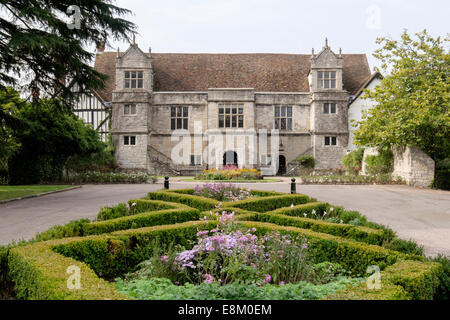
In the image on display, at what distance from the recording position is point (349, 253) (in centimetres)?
413

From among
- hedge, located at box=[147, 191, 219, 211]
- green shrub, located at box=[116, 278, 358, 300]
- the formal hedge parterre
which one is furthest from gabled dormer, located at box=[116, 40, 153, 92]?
green shrub, located at box=[116, 278, 358, 300]

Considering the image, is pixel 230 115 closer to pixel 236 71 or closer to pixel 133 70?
pixel 236 71

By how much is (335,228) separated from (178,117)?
25.1 metres

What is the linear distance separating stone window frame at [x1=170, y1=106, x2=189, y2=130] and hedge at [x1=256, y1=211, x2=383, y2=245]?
23917 millimetres

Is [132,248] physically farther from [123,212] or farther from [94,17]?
[94,17]

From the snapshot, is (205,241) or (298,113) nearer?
(205,241)

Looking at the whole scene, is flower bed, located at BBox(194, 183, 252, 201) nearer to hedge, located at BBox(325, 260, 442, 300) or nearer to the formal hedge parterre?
the formal hedge parterre

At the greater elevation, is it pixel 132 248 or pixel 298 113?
pixel 298 113

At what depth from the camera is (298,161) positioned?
1106 inches

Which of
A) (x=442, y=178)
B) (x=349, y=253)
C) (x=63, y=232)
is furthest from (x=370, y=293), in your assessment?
(x=442, y=178)

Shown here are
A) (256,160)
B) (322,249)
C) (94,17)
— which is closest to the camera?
(322,249)

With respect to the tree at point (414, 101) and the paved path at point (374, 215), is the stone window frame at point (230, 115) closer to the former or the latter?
the tree at point (414, 101)

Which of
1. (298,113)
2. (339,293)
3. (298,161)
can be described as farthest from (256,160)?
(339,293)

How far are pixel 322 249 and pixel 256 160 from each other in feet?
77.4
